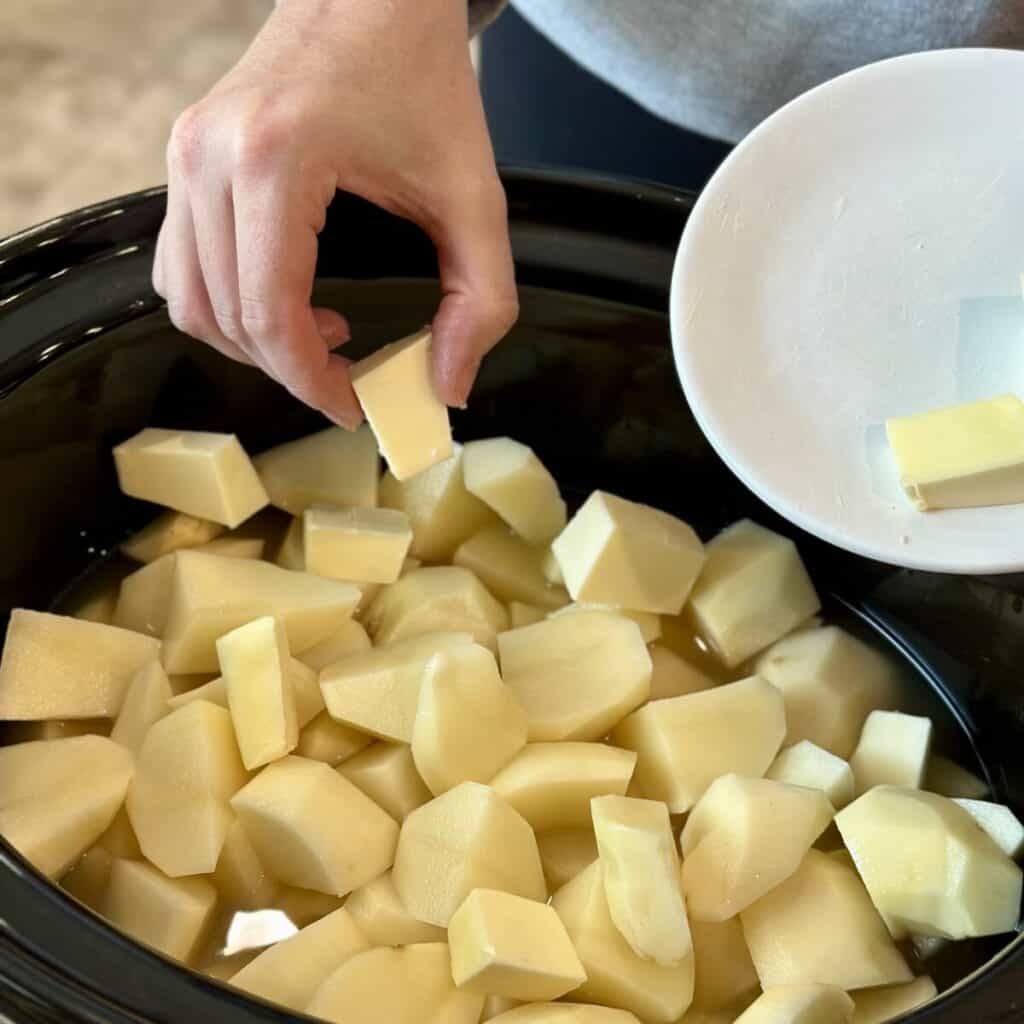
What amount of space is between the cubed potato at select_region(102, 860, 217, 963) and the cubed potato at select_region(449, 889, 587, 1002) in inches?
6.3

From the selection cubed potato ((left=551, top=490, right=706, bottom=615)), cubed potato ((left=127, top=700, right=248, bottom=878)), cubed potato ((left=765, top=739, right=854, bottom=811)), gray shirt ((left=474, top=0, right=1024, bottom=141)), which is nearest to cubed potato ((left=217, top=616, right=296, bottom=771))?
cubed potato ((left=127, top=700, right=248, bottom=878))

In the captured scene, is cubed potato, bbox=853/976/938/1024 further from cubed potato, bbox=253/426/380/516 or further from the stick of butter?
cubed potato, bbox=253/426/380/516

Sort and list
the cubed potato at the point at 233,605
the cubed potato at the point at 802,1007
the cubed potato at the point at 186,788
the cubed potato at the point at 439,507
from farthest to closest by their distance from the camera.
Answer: the cubed potato at the point at 439,507 < the cubed potato at the point at 233,605 < the cubed potato at the point at 186,788 < the cubed potato at the point at 802,1007

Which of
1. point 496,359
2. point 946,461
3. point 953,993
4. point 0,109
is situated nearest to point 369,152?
point 496,359

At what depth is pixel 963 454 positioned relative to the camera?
65cm

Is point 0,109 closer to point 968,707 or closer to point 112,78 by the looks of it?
point 112,78

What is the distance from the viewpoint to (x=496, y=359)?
98 cm

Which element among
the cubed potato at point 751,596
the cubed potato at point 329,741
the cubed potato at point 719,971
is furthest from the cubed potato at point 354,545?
the cubed potato at point 719,971

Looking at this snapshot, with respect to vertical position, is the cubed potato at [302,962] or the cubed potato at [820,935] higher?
the cubed potato at [302,962]

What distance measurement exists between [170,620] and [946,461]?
0.53 metres

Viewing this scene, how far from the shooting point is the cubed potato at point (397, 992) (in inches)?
26.1

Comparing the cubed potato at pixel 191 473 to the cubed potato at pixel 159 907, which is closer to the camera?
the cubed potato at pixel 159 907

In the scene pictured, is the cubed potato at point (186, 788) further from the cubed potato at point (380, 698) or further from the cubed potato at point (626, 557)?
the cubed potato at point (626, 557)

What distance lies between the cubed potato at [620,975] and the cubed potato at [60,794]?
30cm
